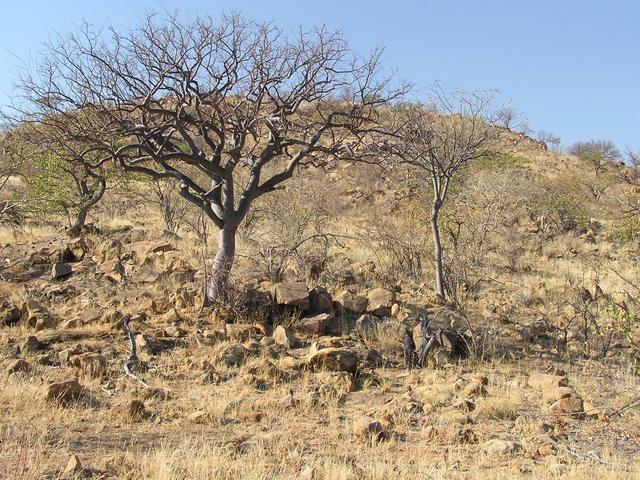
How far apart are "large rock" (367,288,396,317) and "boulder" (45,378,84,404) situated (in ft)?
15.5

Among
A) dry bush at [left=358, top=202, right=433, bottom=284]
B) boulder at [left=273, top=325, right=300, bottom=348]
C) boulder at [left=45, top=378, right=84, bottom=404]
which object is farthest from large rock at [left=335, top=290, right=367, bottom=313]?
boulder at [left=45, top=378, right=84, bottom=404]

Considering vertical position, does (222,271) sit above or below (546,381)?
above

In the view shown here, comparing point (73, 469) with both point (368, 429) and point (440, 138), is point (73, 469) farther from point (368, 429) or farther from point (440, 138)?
point (440, 138)

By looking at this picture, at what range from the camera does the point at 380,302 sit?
30.6 ft

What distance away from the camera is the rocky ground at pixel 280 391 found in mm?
4340

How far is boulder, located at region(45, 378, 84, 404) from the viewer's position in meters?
5.45

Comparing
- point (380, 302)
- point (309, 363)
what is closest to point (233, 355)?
point (309, 363)

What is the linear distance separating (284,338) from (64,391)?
3052 millimetres

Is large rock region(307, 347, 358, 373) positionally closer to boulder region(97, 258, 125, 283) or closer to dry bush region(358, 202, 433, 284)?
dry bush region(358, 202, 433, 284)

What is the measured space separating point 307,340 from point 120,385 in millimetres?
2800

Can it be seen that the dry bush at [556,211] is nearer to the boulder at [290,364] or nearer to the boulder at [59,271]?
the boulder at [290,364]

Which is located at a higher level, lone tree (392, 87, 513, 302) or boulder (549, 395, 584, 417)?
lone tree (392, 87, 513, 302)

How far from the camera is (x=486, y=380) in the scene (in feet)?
21.7

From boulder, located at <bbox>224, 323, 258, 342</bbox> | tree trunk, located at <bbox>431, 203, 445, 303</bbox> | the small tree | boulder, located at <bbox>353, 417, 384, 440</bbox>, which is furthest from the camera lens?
the small tree
